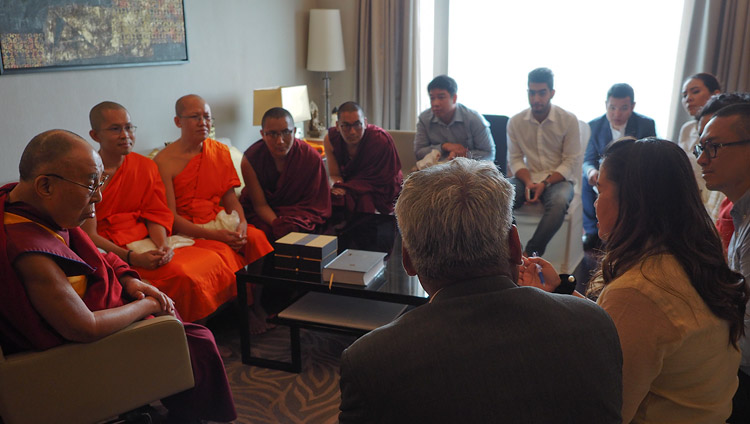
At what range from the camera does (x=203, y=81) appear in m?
4.43

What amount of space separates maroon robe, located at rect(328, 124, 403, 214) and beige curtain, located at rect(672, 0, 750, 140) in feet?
8.31

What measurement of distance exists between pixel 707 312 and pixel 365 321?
1530 millimetres

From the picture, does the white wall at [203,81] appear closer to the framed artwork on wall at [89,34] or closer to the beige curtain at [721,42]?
the framed artwork on wall at [89,34]

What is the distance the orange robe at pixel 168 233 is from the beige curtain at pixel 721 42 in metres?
3.91

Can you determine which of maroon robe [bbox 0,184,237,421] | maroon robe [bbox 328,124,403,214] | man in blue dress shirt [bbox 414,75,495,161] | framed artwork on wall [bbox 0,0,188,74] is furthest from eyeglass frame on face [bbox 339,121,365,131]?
maroon robe [bbox 0,184,237,421]

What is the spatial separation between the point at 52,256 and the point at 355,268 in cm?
120

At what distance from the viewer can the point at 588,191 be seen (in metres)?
4.61

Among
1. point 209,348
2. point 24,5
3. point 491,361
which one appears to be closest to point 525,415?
point 491,361

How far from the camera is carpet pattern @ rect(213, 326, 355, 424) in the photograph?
246 centimetres

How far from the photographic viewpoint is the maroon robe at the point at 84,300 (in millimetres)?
1697

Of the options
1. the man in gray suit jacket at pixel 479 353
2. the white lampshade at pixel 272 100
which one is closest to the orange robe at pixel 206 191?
the white lampshade at pixel 272 100

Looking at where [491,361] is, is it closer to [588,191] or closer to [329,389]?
[329,389]

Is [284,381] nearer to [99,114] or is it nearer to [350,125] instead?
[99,114]

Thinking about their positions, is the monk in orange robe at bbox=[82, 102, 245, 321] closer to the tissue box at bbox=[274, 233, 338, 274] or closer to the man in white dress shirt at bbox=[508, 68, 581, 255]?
the tissue box at bbox=[274, 233, 338, 274]
